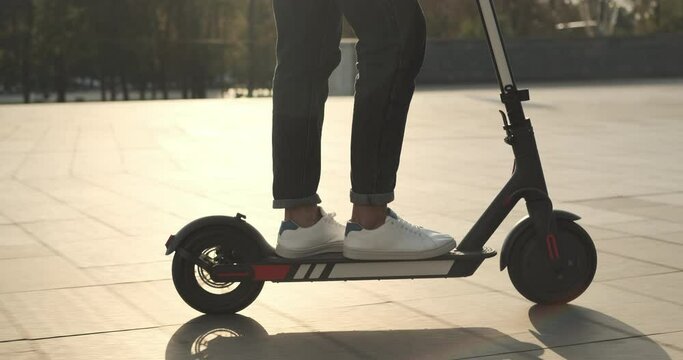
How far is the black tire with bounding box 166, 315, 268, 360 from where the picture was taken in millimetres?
3844

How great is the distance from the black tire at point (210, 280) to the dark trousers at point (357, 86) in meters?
0.17

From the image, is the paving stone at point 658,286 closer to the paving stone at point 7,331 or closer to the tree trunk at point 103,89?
the paving stone at point 7,331

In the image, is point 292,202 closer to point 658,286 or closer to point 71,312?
point 71,312

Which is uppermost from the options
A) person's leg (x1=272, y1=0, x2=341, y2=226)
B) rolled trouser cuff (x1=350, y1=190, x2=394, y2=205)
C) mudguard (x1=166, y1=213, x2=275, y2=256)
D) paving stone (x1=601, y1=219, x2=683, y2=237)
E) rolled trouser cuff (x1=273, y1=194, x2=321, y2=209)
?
person's leg (x1=272, y1=0, x2=341, y2=226)

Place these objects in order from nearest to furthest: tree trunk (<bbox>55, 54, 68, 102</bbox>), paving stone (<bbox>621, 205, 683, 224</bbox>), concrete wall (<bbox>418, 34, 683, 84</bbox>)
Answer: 1. paving stone (<bbox>621, 205, 683, 224</bbox>)
2. tree trunk (<bbox>55, 54, 68, 102</bbox>)
3. concrete wall (<bbox>418, 34, 683, 84</bbox>)

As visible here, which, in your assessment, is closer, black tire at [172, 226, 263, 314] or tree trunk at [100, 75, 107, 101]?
black tire at [172, 226, 263, 314]

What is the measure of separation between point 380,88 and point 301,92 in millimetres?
255

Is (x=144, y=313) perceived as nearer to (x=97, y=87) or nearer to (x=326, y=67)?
(x=326, y=67)

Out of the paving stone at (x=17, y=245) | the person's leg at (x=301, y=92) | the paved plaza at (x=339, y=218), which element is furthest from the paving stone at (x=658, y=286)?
the paving stone at (x=17, y=245)

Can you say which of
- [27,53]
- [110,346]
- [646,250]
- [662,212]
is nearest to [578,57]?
[27,53]

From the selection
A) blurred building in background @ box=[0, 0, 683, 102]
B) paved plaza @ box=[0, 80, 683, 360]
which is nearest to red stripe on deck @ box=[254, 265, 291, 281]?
paved plaza @ box=[0, 80, 683, 360]

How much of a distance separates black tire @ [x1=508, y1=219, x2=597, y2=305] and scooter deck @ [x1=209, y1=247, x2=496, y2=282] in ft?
0.89

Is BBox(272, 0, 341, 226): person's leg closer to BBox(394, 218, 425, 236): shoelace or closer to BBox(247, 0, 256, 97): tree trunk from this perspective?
BBox(394, 218, 425, 236): shoelace

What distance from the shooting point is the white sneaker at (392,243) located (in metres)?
4.16
